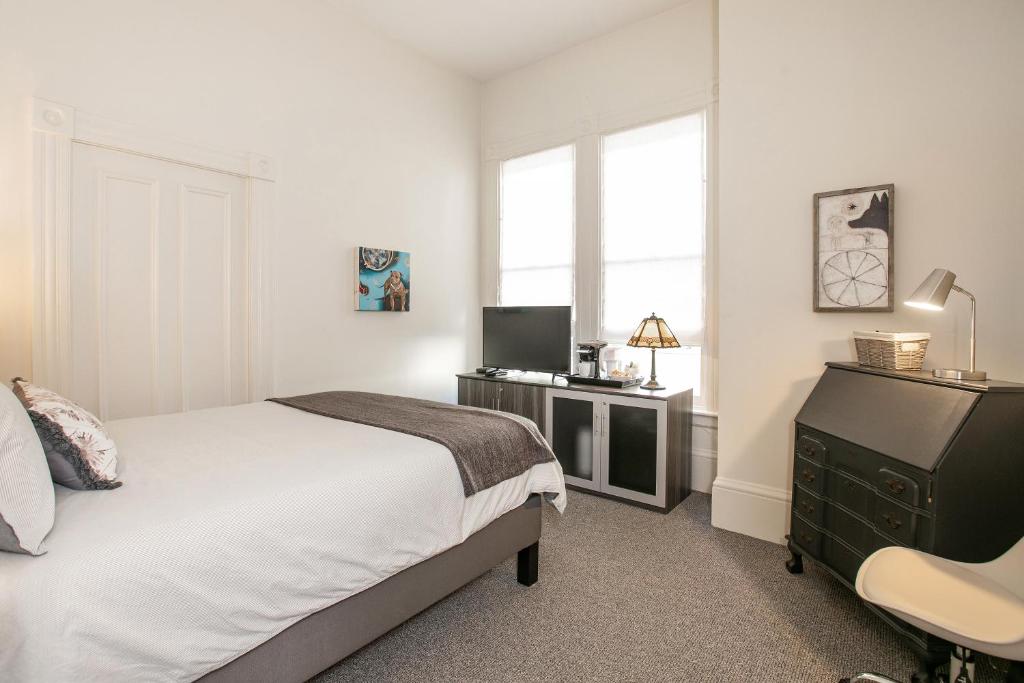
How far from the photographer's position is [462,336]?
15.8 feet

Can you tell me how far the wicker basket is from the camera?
7.24ft

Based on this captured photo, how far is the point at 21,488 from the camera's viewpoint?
1.14m

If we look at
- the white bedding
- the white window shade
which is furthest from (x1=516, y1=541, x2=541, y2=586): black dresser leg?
the white window shade

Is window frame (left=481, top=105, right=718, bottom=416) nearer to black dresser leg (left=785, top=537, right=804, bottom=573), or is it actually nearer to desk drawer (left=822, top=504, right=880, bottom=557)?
black dresser leg (left=785, top=537, right=804, bottom=573)

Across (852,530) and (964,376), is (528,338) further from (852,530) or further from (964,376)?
(964,376)

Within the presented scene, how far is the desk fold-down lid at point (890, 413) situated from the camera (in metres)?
1.77

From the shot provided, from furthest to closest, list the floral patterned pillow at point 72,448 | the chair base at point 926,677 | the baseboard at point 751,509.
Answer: the baseboard at point 751,509
the chair base at point 926,677
the floral patterned pillow at point 72,448

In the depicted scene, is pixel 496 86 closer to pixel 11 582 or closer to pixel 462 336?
pixel 462 336

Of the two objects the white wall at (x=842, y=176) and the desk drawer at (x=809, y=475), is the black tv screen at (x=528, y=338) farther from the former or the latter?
the desk drawer at (x=809, y=475)

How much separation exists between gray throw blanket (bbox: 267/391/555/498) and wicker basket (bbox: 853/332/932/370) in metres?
1.50

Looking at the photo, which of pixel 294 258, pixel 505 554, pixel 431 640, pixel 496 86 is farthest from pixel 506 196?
pixel 431 640

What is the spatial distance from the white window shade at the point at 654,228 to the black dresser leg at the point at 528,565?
6.63 ft

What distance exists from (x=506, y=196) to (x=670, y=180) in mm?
1571

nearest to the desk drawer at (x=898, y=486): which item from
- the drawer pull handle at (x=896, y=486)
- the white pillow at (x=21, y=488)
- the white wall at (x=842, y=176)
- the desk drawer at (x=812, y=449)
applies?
the drawer pull handle at (x=896, y=486)
